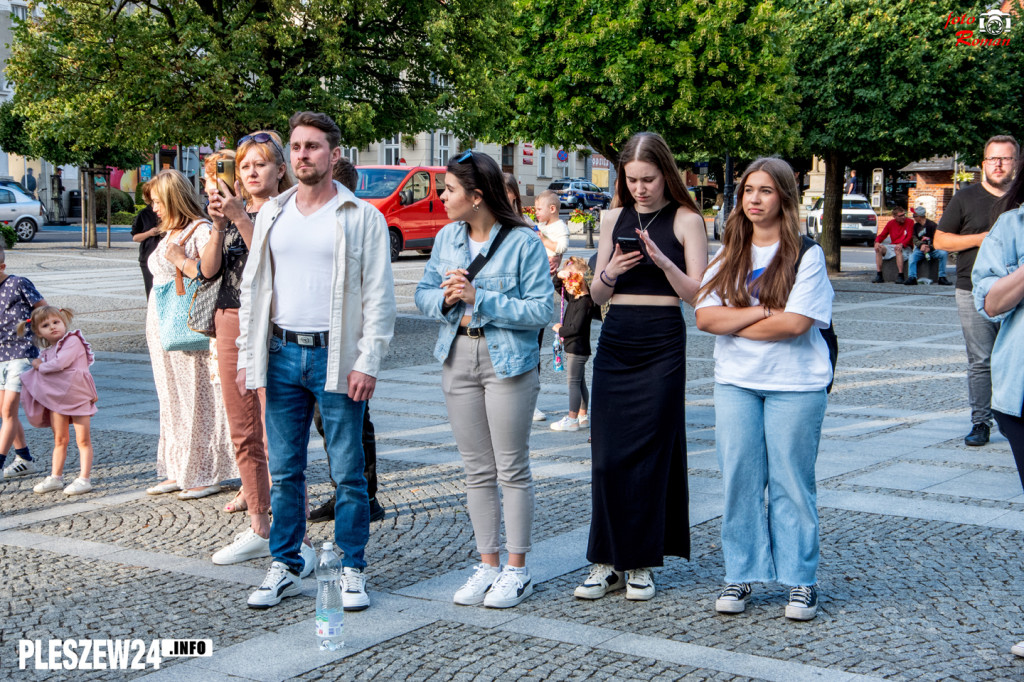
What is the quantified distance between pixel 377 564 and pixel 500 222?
5.65ft

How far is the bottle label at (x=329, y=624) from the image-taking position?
4.03 meters

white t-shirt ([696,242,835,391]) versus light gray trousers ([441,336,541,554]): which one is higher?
white t-shirt ([696,242,835,391])

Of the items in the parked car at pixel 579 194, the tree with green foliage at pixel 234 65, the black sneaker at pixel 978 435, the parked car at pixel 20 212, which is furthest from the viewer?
the parked car at pixel 579 194

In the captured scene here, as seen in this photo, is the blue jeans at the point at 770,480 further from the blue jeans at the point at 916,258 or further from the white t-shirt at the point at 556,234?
the blue jeans at the point at 916,258

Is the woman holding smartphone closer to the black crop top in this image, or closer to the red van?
the black crop top

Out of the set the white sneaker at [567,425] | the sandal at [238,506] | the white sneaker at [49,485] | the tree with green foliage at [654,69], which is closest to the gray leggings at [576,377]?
the white sneaker at [567,425]

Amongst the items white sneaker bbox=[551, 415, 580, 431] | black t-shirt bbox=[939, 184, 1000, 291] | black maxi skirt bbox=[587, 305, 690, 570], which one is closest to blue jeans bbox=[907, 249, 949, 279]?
black t-shirt bbox=[939, 184, 1000, 291]

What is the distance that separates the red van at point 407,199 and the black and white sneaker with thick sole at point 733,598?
76.4ft

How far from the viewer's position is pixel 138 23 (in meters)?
14.7

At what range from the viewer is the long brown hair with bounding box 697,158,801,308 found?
170 inches

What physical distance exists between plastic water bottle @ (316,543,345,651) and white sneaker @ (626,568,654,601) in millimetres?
1232

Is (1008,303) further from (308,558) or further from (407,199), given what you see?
(407,199)

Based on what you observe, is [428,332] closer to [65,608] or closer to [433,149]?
[65,608]

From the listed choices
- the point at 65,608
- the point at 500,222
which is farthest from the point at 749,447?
the point at 65,608
